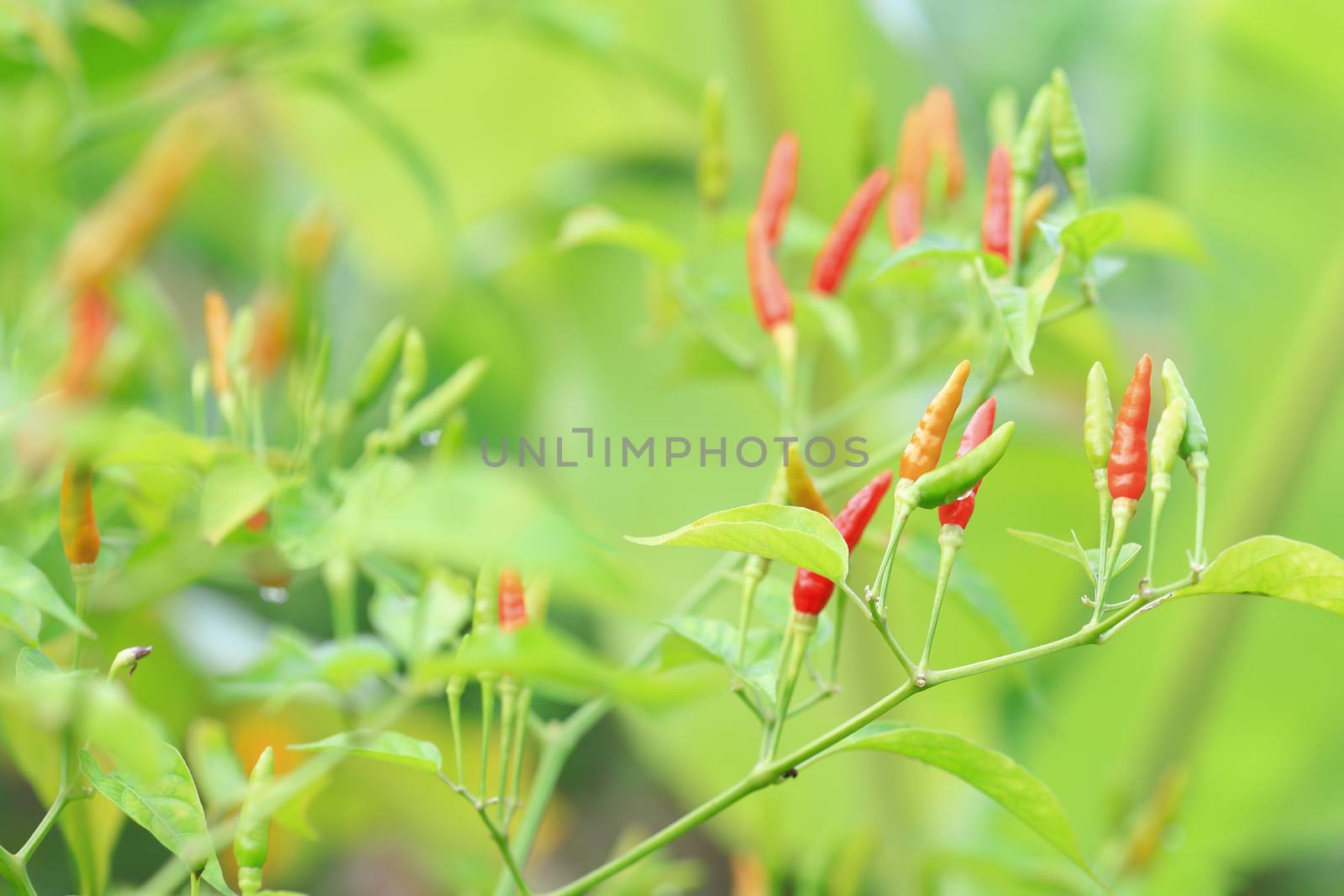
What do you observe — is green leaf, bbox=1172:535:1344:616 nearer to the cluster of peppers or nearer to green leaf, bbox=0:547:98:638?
the cluster of peppers

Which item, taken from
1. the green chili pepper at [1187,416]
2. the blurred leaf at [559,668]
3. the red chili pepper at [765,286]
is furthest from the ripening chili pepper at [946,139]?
the blurred leaf at [559,668]

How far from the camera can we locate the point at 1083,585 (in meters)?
0.98

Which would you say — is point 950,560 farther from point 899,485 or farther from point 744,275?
point 744,275

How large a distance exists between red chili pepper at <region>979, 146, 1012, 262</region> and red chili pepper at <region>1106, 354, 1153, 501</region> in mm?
124

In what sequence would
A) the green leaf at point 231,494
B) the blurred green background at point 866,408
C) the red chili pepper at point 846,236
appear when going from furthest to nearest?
the blurred green background at point 866,408 → the red chili pepper at point 846,236 → the green leaf at point 231,494

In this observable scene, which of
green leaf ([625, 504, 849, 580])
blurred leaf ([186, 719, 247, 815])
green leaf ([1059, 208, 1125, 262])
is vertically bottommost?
blurred leaf ([186, 719, 247, 815])

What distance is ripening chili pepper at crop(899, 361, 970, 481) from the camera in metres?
0.30

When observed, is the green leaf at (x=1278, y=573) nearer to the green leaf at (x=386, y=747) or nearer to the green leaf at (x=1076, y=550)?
the green leaf at (x=1076, y=550)

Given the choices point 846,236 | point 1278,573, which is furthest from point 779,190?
point 1278,573

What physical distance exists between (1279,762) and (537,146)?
36.5 inches

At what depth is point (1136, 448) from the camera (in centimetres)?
31

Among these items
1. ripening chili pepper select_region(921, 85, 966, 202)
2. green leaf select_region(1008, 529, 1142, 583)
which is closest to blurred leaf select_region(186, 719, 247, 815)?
green leaf select_region(1008, 529, 1142, 583)

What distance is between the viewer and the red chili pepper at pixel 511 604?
0.36 m

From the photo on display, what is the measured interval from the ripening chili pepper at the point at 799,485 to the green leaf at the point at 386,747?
13 cm
